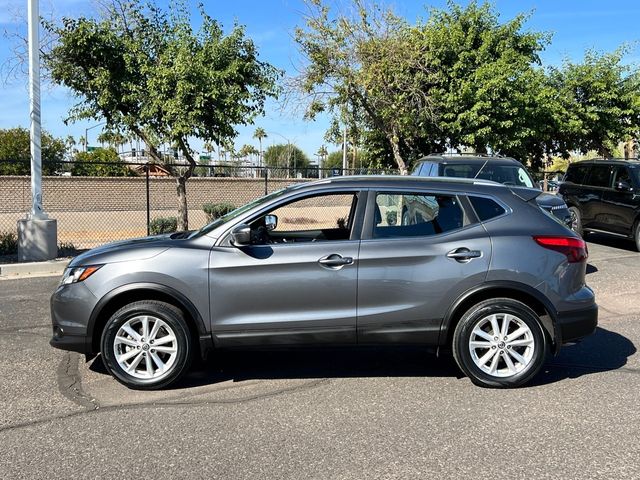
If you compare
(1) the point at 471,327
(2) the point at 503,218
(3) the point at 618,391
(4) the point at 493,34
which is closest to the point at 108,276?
(1) the point at 471,327

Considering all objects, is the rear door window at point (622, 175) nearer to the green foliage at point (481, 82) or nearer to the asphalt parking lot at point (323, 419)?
the green foliage at point (481, 82)

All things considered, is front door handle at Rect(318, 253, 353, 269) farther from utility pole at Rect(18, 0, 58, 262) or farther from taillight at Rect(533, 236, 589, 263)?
utility pole at Rect(18, 0, 58, 262)

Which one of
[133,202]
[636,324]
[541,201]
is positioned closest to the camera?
[636,324]

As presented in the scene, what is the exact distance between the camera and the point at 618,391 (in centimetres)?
457

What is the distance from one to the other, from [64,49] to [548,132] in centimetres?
1566

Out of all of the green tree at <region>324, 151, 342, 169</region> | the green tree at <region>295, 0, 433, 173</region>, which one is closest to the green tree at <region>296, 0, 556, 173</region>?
the green tree at <region>295, 0, 433, 173</region>

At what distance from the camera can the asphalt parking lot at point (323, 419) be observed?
3402 mm

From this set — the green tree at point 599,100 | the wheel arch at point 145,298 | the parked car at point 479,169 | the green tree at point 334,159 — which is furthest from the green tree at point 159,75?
the green tree at point 334,159

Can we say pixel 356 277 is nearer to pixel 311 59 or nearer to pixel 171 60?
pixel 171 60

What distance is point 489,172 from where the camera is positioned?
32.4ft

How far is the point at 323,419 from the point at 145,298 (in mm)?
1716

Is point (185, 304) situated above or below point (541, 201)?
below

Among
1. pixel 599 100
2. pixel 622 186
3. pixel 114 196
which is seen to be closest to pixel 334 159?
pixel 114 196

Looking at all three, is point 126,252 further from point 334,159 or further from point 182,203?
point 334,159
